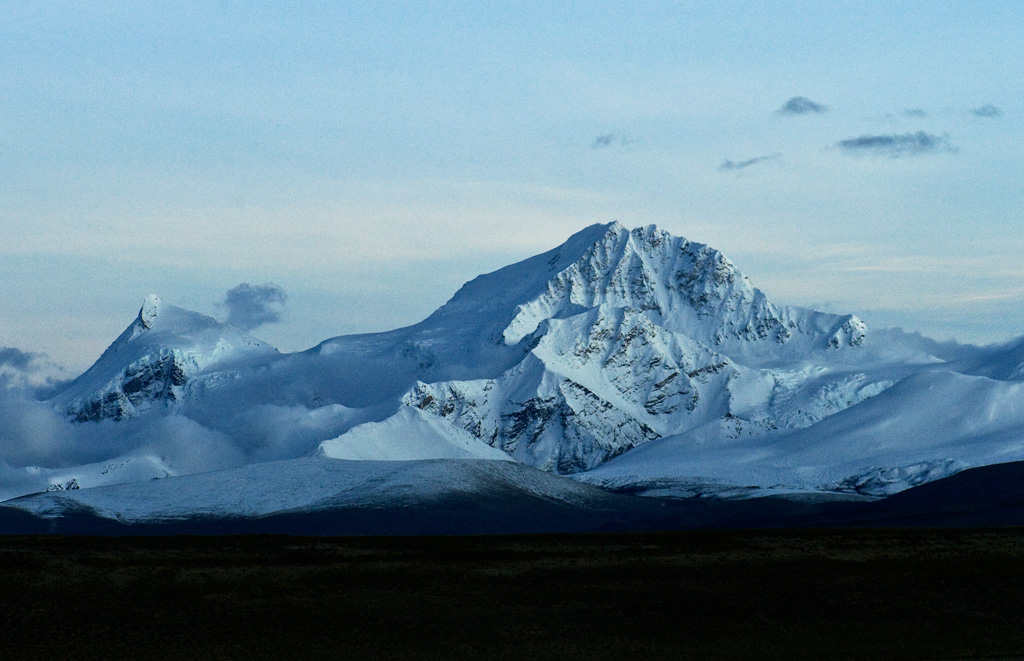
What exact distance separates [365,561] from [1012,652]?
118ft

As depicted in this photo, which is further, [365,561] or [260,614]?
[365,561]

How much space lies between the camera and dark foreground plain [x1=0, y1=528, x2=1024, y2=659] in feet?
245

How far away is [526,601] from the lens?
81938 millimetres

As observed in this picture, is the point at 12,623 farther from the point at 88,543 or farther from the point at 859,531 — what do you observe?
the point at 859,531

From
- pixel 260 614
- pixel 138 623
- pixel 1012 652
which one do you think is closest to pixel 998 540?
pixel 1012 652

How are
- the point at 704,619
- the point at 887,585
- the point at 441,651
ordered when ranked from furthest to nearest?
the point at 887,585 → the point at 704,619 → the point at 441,651

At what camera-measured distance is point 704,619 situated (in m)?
79.6

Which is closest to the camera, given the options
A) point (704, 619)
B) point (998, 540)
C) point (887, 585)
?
point (704, 619)

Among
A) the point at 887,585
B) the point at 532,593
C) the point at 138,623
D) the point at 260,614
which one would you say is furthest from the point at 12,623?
the point at 887,585

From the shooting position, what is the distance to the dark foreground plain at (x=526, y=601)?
7475 centimetres

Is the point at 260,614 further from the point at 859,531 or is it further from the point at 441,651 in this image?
the point at 859,531

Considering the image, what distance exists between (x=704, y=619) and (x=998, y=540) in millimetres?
28154

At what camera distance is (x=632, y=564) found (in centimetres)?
8888

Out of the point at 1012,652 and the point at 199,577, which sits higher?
the point at 199,577
